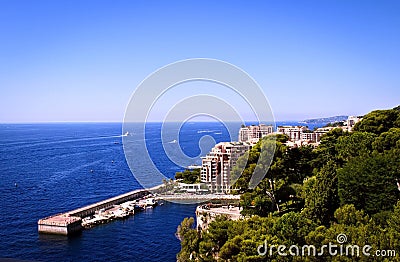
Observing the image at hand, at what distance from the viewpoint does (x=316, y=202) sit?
613 centimetres

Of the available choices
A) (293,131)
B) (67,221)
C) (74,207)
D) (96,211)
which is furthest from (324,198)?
(293,131)

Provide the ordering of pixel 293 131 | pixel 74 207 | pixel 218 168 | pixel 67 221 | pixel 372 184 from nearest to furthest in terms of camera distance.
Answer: pixel 372 184
pixel 67 221
pixel 74 207
pixel 218 168
pixel 293 131

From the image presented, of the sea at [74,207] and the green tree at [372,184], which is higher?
the green tree at [372,184]

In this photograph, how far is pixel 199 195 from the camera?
16.3 m

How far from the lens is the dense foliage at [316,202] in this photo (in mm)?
4383

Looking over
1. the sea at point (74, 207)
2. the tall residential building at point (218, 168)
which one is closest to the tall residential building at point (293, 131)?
the sea at point (74, 207)

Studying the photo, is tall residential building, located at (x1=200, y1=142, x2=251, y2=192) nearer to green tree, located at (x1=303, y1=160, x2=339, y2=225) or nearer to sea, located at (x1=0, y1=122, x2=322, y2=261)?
sea, located at (x1=0, y1=122, x2=322, y2=261)

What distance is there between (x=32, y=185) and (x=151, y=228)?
8.85 m

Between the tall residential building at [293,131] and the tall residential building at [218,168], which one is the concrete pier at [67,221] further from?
the tall residential building at [293,131]

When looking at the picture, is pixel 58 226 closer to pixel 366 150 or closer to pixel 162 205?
pixel 162 205

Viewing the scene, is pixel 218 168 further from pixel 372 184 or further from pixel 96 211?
pixel 372 184

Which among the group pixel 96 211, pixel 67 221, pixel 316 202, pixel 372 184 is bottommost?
pixel 96 211

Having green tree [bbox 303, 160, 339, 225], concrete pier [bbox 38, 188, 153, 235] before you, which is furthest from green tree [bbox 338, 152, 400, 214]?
concrete pier [bbox 38, 188, 153, 235]

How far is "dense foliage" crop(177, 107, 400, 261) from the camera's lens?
438cm
